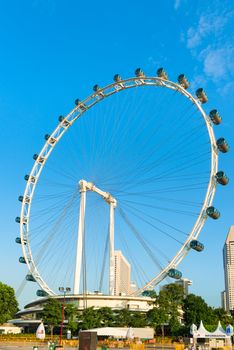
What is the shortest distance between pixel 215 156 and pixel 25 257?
1599 inches

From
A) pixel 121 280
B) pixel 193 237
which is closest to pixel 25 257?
pixel 193 237

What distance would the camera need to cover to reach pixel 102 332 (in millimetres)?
48312

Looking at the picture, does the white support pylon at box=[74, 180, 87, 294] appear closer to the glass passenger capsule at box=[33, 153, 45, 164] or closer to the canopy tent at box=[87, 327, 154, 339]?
the glass passenger capsule at box=[33, 153, 45, 164]

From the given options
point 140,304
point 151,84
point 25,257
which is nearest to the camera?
point 151,84

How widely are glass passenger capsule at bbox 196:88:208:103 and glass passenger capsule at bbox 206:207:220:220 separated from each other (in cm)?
1369

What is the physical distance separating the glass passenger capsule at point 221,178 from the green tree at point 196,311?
921 inches

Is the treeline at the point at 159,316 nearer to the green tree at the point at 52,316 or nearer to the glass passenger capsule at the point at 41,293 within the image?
the green tree at the point at 52,316

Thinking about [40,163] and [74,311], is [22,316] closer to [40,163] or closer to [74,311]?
[74,311]

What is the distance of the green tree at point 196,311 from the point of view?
213 ft

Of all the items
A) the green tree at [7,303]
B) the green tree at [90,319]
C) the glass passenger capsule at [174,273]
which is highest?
the glass passenger capsule at [174,273]

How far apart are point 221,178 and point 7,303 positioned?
5044 cm

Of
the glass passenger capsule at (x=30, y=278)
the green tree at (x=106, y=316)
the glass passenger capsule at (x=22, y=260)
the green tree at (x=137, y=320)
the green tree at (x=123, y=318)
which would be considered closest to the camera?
the green tree at (x=137, y=320)

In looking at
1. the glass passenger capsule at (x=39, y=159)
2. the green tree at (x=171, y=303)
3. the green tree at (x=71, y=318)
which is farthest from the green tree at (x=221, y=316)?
the glass passenger capsule at (x=39, y=159)

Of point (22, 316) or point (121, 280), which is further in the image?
point (121, 280)
